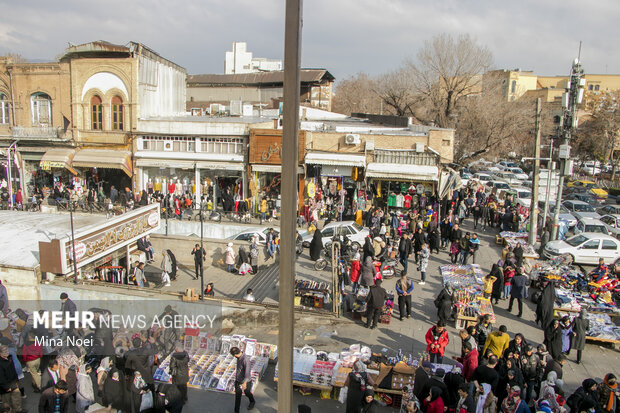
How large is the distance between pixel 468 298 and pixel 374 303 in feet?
9.25

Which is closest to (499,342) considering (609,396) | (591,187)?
(609,396)

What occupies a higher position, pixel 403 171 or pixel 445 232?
pixel 403 171

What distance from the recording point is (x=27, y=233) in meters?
16.7

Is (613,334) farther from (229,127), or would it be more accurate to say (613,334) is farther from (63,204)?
(63,204)

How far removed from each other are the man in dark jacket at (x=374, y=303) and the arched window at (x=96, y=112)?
21571mm

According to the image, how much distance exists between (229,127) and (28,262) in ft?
43.3

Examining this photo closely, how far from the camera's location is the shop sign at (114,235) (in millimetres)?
14637

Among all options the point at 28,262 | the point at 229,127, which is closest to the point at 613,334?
the point at 28,262

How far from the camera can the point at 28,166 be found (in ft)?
94.5

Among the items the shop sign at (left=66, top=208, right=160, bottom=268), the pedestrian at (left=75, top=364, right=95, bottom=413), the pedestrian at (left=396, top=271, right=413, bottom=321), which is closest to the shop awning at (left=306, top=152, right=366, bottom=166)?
the shop sign at (left=66, top=208, right=160, bottom=268)

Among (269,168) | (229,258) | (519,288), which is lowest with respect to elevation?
(229,258)

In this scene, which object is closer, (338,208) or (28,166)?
(338,208)

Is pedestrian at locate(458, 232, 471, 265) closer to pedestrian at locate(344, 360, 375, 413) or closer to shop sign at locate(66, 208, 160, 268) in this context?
pedestrian at locate(344, 360, 375, 413)

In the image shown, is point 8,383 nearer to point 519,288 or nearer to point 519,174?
point 519,288
